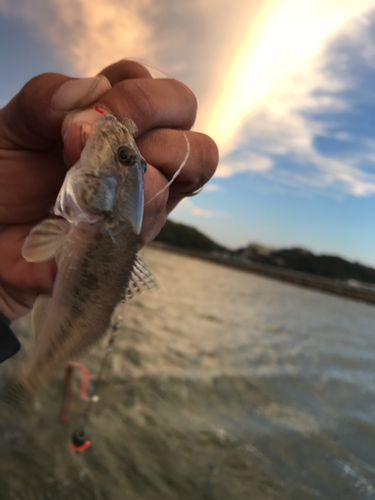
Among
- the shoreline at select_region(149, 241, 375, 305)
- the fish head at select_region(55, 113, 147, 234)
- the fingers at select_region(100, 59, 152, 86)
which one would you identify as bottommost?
the shoreline at select_region(149, 241, 375, 305)

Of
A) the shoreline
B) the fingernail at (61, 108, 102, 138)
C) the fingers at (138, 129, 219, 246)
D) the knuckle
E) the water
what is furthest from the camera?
the shoreline

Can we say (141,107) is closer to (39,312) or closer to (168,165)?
(168,165)

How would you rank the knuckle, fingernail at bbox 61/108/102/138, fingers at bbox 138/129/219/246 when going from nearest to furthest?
fingernail at bbox 61/108/102/138
fingers at bbox 138/129/219/246
the knuckle

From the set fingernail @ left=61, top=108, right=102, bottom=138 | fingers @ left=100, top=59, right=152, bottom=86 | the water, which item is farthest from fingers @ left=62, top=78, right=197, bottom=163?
the water

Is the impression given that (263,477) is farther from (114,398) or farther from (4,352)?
(4,352)

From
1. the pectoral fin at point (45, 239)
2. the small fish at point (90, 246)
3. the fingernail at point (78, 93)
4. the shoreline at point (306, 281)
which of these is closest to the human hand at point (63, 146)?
the fingernail at point (78, 93)

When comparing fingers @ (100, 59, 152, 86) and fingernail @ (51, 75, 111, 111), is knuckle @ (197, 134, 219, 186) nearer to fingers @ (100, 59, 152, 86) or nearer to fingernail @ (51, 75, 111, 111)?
fingers @ (100, 59, 152, 86)

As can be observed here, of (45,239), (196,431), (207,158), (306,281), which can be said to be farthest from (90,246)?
(306,281)

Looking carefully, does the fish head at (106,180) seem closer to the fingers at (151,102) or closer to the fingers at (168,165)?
the fingers at (151,102)

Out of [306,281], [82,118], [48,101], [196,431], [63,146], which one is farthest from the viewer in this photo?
[306,281]
